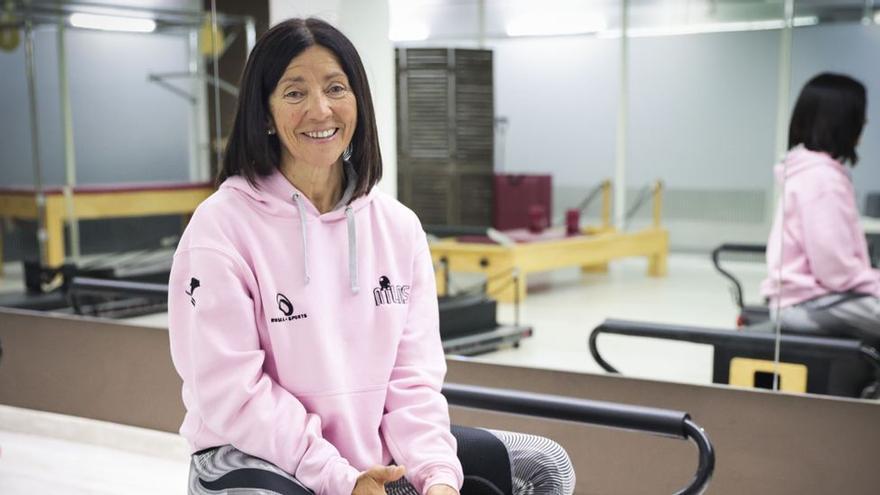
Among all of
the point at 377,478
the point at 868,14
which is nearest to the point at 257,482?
the point at 377,478

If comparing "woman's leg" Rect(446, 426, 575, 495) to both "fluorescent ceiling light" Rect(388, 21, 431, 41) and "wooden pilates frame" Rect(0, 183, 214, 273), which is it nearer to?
"fluorescent ceiling light" Rect(388, 21, 431, 41)

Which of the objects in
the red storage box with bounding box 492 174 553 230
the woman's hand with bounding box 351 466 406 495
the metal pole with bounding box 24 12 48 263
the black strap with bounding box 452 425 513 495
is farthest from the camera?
the metal pole with bounding box 24 12 48 263

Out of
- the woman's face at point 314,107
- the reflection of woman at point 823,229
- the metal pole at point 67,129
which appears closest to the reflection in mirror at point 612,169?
Result: the reflection of woman at point 823,229

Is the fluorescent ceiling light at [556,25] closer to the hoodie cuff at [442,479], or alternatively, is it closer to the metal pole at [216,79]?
the metal pole at [216,79]

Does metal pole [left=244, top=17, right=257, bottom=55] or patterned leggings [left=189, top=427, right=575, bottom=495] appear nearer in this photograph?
patterned leggings [left=189, top=427, right=575, bottom=495]

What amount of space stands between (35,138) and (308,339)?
259cm

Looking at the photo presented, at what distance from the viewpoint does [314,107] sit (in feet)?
4.94

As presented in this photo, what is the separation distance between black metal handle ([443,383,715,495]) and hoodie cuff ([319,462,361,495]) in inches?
17.6

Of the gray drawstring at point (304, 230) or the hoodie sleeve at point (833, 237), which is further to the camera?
the hoodie sleeve at point (833, 237)

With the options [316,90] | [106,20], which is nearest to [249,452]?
[316,90]

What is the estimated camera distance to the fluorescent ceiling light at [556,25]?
2994 millimetres

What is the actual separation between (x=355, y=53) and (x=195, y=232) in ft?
1.32

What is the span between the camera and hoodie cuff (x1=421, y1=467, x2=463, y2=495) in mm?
1452

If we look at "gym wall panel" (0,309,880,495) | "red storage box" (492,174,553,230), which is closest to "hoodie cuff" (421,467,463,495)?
"gym wall panel" (0,309,880,495)
